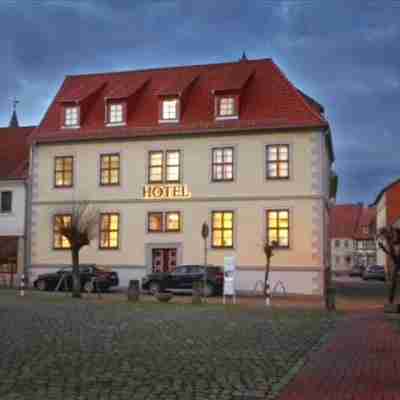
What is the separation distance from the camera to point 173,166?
38.3 meters

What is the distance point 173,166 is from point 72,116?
279 inches

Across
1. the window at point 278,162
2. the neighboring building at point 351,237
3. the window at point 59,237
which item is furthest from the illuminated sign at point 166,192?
the neighboring building at point 351,237

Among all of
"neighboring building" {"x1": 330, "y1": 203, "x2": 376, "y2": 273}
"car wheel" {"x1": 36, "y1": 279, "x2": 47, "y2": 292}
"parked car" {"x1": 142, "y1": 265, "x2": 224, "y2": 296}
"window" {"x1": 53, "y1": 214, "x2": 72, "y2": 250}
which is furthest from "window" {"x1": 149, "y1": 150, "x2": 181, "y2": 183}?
"neighboring building" {"x1": 330, "y1": 203, "x2": 376, "y2": 273}

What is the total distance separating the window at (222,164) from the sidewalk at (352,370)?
20764 mm

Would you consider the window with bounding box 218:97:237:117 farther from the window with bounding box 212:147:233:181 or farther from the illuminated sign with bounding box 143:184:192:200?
the illuminated sign with bounding box 143:184:192:200

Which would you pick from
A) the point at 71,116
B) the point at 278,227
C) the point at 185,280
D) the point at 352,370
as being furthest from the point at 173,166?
the point at 352,370

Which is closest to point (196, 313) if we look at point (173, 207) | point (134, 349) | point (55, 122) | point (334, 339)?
point (334, 339)

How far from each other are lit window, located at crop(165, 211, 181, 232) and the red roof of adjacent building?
8123cm

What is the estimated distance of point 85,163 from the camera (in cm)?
3994

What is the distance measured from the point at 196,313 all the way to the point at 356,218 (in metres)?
102

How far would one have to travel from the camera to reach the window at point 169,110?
128 feet

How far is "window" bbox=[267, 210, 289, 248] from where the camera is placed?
35.9 metres

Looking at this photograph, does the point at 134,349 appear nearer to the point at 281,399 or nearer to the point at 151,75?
the point at 281,399

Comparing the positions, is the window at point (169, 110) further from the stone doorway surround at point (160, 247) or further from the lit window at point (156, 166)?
the stone doorway surround at point (160, 247)
